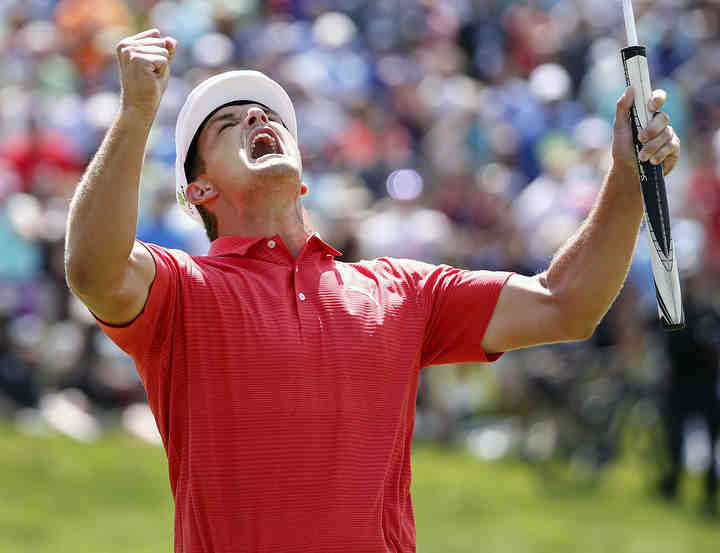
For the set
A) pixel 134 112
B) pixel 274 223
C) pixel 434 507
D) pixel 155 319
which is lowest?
pixel 434 507

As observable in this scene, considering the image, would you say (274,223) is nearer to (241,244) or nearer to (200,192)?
(241,244)

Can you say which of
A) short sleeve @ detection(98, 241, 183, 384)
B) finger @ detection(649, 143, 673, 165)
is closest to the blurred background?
short sleeve @ detection(98, 241, 183, 384)

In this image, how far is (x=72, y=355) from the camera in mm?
10180

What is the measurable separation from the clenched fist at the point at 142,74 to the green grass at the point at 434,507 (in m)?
5.91

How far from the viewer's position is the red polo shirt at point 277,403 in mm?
3479

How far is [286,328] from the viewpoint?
359cm

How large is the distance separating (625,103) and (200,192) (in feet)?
4.15

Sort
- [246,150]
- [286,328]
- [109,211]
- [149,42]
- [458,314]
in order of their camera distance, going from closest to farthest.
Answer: [109,211], [149,42], [286,328], [458,314], [246,150]

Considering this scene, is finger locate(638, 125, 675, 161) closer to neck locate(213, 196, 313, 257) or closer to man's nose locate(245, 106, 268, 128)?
neck locate(213, 196, 313, 257)

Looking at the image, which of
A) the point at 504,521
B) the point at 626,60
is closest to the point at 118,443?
Answer: the point at 504,521

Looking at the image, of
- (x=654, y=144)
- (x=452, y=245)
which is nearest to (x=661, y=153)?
(x=654, y=144)

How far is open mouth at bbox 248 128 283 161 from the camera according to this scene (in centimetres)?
402

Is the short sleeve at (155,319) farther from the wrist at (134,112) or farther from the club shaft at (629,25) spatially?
the club shaft at (629,25)

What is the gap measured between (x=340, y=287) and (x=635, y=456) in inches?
264
